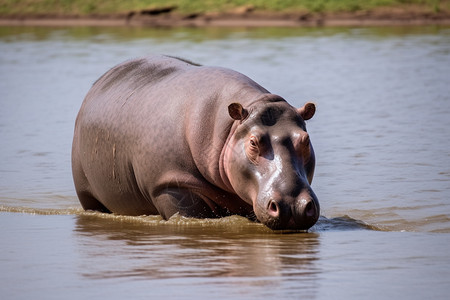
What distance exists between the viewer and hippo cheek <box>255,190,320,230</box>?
662 cm

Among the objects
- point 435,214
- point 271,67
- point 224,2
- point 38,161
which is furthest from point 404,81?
point 224,2

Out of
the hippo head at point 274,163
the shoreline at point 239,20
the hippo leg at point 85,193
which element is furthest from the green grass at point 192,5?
the hippo head at point 274,163

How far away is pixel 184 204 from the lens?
7.51 metres

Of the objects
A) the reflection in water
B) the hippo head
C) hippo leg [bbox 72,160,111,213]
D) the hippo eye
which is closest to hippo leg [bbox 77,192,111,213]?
hippo leg [bbox 72,160,111,213]

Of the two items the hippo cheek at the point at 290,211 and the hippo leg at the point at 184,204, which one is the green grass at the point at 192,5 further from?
the hippo cheek at the point at 290,211

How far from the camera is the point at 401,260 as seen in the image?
622 centimetres

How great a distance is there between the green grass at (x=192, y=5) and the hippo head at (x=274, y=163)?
860 inches

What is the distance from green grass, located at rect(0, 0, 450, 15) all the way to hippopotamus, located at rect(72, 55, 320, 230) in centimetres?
2101

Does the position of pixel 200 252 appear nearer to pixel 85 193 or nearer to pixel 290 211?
pixel 290 211

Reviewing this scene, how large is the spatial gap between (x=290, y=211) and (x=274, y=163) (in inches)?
15.4

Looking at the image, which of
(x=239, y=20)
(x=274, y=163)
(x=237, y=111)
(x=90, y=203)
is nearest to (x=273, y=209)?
(x=274, y=163)

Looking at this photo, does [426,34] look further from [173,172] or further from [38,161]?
[173,172]

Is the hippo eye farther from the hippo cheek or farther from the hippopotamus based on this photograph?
the hippo cheek

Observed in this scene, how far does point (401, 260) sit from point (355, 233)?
105cm
